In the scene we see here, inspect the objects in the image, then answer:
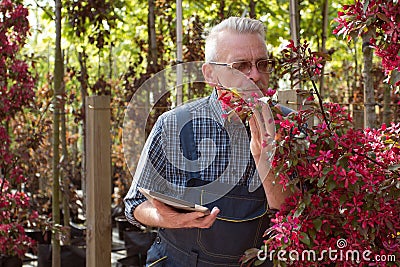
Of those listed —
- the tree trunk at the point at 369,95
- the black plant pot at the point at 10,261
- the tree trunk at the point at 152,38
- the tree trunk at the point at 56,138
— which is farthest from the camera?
the tree trunk at the point at 152,38

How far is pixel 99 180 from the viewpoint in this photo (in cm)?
286

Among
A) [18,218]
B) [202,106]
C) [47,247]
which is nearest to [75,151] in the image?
[47,247]

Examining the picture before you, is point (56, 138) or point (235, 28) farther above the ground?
point (235, 28)

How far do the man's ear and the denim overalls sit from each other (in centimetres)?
18

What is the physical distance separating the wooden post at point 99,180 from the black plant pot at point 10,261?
176cm

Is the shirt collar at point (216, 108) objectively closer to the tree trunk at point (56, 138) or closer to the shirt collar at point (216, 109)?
the shirt collar at point (216, 109)

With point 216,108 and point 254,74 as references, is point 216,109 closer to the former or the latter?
point 216,108

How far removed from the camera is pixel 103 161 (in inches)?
113

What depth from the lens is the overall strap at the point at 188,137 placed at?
2064 millimetres

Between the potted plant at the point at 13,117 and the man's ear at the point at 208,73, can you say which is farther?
the potted plant at the point at 13,117

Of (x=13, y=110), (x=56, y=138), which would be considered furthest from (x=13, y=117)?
(x=56, y=138)

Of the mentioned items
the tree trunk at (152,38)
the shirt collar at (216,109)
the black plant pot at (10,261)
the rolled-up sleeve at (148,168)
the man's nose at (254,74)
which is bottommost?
the black plant pot at (10,261)

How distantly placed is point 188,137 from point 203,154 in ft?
0.23

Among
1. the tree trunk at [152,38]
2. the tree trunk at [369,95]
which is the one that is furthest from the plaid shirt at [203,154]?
the tree trunk at [152,38]
